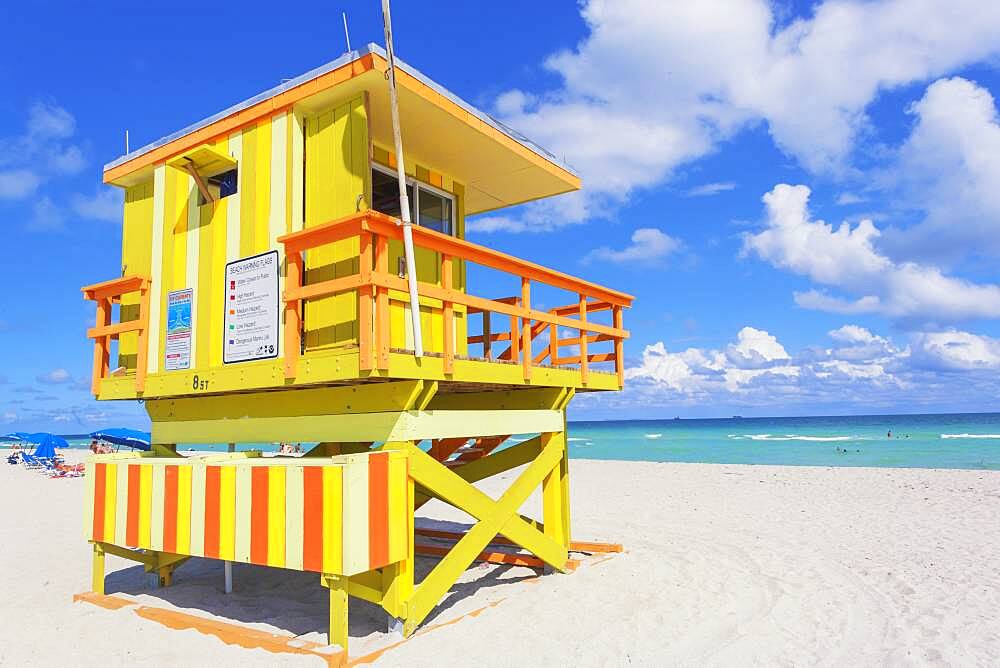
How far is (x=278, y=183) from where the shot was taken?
6.69 meters

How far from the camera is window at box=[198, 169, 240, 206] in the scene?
23.5 feet

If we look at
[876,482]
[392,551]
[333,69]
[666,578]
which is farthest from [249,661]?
[876,482]

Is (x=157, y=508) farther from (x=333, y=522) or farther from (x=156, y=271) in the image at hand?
(x=156, y=271)

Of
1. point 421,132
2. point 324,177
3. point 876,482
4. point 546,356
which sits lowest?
point 876,482

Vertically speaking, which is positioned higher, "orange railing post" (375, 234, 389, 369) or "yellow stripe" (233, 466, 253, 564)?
"orange railing post" (375, 234, 389, 369)

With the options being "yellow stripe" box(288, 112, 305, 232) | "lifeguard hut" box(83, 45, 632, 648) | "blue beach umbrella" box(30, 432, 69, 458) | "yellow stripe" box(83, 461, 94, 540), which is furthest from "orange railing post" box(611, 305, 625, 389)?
"blue beach umbrella" box(30, 432, 69, 458)

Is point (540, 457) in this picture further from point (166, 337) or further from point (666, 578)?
point (166, 337)

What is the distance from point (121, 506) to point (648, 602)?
517 centimetres

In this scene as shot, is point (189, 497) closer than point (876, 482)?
Yes

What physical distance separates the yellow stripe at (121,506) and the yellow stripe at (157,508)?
51 centimetres

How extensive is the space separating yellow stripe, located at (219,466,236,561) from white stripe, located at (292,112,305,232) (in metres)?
2.27

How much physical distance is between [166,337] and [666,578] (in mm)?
5928

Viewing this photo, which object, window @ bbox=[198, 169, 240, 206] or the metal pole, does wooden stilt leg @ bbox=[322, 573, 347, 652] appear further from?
window @ bbox=[198, 169, 240, 206]

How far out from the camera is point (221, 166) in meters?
7.19
